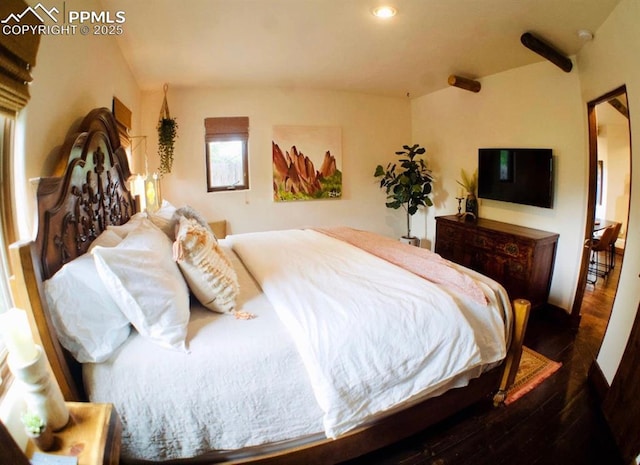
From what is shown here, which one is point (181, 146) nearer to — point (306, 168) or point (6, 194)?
point (306, 168)

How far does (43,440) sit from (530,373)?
102 inches

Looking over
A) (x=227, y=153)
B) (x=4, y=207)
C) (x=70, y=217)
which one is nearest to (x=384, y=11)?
(x=70, y=217)

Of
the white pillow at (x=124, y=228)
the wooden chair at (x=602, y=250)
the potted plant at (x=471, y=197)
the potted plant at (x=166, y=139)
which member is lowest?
the wooden chair at (x=602, y=250)

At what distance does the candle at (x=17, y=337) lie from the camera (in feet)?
2.65

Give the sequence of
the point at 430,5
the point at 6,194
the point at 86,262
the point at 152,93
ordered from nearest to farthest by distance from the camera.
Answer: the point at 6,194 → the point at 86,262 → the point at 430,5 → the point at 152,93

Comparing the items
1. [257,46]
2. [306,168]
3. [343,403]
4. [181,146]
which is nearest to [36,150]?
[343,403]

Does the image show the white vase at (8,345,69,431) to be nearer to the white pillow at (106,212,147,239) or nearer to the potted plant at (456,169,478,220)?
the white pillow at (106,212,147,239)

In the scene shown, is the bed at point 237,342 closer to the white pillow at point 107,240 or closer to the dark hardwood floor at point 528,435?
the white pillow at point 107,240

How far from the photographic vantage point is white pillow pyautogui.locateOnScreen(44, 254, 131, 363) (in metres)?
1.09

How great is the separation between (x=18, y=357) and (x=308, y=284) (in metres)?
1.15

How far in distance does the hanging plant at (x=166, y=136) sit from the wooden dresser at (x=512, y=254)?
10.9 feet

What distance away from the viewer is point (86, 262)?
1227 mm

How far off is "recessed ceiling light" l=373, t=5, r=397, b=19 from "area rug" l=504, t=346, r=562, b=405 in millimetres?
2590

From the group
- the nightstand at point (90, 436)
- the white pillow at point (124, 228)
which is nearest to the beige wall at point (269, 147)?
the white pillow at point (124, 228)
